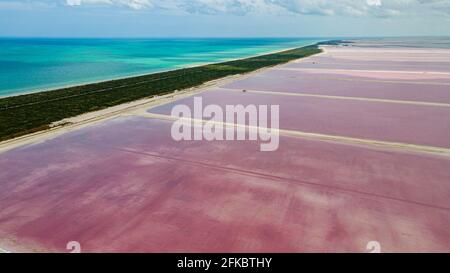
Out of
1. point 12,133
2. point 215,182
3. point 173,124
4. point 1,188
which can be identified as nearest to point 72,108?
point 12,133

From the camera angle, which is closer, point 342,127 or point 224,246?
point 224,246

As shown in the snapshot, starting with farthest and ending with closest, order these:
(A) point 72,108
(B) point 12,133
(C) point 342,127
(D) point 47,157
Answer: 1. (A) point 72,108
2. (C) point 342,127
3. (B) point 12,133
4. (D) point 47,157

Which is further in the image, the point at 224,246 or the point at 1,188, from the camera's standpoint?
the point at 1,188
